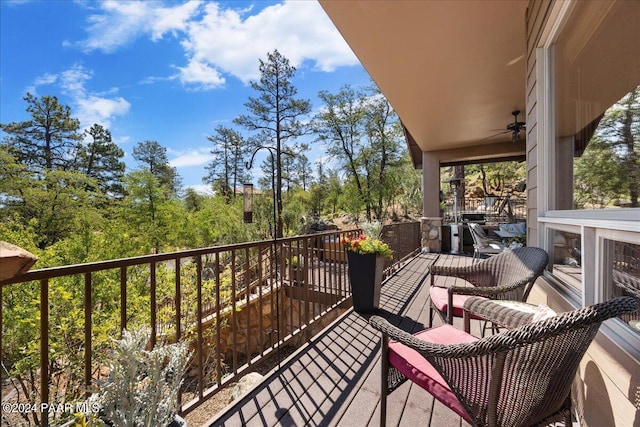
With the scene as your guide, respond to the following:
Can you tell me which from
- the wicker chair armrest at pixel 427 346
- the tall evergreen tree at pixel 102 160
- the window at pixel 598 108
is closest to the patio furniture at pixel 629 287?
the window at pixel 598 108

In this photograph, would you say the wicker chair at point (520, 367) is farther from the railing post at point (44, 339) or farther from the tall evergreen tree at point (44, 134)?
the tall evergreen tree at point (44, 134)

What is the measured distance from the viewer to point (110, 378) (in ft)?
3.54

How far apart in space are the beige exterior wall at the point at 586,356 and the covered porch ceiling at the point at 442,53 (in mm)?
437

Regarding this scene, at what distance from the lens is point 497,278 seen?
2.46 metres

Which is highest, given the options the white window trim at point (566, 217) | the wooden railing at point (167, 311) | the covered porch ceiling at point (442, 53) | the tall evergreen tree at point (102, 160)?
the tall evergreen tree at point (102, 160)

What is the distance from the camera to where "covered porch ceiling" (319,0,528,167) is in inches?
94.4

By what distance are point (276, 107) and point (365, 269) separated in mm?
13810

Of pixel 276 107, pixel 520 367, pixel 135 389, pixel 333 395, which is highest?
pixel 276 107

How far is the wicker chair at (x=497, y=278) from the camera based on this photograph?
6.64 feet

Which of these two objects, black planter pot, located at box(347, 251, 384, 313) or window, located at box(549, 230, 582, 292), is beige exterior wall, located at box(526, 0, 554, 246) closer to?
window, located at box(549, 230, 582, 292)

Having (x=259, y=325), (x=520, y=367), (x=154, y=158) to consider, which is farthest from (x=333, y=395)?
(x=154, y=158)

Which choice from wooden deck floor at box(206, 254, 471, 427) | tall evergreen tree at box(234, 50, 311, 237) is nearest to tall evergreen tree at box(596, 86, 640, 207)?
wooden deck floor at box(206, 254, 471, 427)

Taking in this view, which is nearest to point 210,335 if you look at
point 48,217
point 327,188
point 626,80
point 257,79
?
point 626,80

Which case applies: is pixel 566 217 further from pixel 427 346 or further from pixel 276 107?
pixel 276 107
